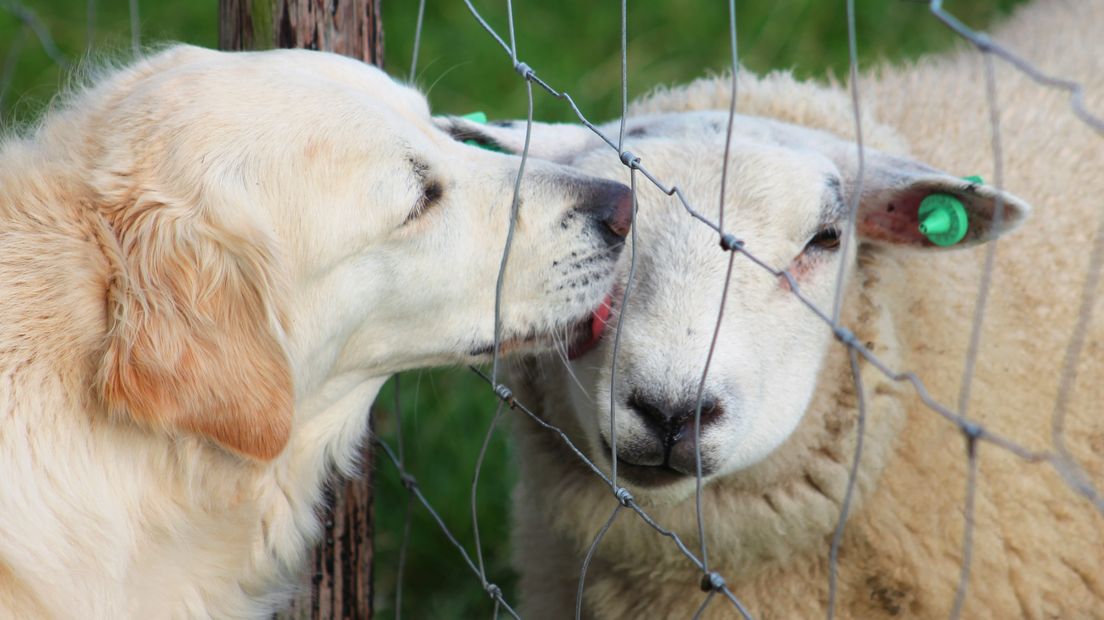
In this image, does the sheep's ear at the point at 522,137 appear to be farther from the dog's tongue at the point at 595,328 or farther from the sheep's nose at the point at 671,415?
the sheep's nose at the point at 671,415

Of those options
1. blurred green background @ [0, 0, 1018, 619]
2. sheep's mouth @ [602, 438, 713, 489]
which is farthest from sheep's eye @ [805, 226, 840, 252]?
blurred green background @ [0, 0, 1018, 619]

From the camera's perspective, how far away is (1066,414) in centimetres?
229

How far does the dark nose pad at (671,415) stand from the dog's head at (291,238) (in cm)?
23

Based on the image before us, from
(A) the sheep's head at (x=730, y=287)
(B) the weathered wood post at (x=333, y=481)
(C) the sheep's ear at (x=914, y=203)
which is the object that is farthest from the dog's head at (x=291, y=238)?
(C) the sheep's ear at (x=914, y=203)

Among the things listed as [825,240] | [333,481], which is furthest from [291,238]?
[825,240]

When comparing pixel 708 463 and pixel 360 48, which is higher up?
pixel 360 48

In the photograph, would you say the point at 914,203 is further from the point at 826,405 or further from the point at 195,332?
the point at 195,332

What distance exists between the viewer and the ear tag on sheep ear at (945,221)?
2.15 meters

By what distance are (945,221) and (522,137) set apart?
940 mm

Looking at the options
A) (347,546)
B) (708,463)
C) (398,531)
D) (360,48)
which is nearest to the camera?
(708,463)

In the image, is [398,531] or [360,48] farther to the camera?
[398,531]

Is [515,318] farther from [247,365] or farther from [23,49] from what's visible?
[23,49]

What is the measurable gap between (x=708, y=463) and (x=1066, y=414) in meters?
0.82

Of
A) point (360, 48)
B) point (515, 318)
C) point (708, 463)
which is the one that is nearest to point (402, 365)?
point (515, 318)
